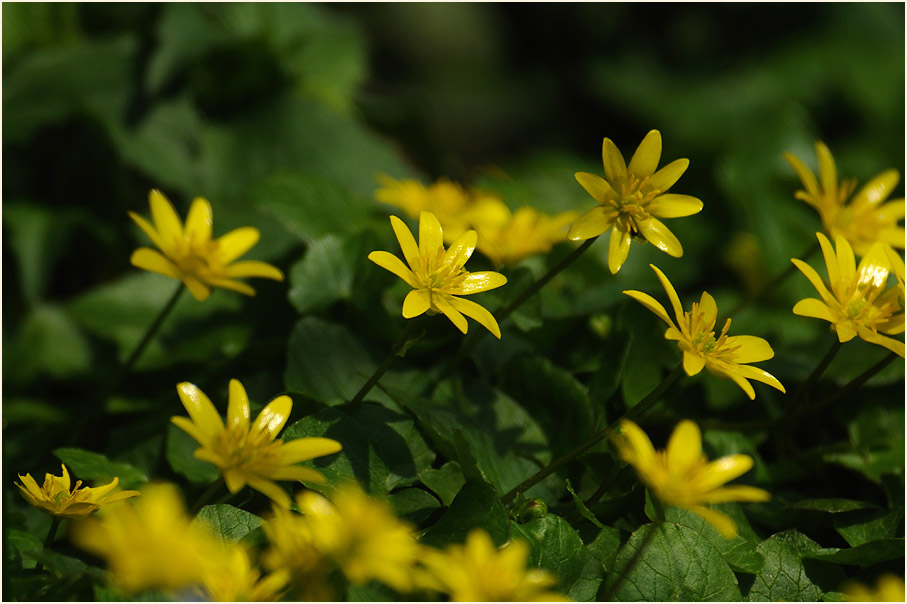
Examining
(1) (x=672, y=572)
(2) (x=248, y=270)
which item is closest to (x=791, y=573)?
(1) (x=672, y=572)

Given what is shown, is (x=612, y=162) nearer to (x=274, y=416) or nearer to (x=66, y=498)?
(x=274, y=416)

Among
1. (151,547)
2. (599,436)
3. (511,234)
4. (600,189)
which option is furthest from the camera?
(511,234)

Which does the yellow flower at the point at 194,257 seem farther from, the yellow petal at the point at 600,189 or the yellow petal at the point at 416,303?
the yellow petal at the point at 600,189

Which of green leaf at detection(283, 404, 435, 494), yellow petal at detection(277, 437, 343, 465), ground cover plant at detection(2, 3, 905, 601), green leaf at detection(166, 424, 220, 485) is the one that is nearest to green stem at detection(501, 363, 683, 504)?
ground cover plant at detection(2, 3, 905, 601)

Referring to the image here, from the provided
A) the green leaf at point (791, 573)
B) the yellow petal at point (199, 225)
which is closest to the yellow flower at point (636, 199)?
the green leaf at point (791, 573)

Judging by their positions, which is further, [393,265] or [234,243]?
[234,243]

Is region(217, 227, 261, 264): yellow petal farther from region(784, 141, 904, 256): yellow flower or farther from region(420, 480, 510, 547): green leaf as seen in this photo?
region(784, 141, 904, 256): yellow flower
